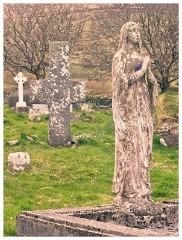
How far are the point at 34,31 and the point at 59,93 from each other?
1880 cm

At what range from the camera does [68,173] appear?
23.9 m

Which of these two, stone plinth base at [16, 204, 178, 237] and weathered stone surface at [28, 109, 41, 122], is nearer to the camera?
stone plinth base at [16, 204, 178, 237]

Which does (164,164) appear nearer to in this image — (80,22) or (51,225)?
(51,225)

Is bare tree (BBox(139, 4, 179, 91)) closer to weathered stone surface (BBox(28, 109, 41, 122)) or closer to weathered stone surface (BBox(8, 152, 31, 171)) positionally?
weathered stone surface (BBox(28, 109, 41, 122))

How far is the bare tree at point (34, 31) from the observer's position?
4455 centimetres

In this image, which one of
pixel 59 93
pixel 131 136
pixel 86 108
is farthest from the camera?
pixel 86 108

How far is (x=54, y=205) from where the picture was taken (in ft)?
64.4

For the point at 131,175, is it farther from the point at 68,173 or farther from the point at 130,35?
the point at 68,173

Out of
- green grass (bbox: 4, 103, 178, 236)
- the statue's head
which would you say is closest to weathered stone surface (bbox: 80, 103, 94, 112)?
green grass (bbox: 4, 103, 178, 236)

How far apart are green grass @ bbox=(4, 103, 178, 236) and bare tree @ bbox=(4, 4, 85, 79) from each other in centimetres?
1303

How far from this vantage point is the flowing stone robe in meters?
16.2

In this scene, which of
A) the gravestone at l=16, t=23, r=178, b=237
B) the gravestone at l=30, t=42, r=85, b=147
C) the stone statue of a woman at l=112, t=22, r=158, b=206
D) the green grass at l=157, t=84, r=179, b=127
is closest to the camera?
the gravestone at l=16, t=23, r=178, b=237

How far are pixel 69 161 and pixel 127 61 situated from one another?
29.6ft

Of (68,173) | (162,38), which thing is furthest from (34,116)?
(68,173)
